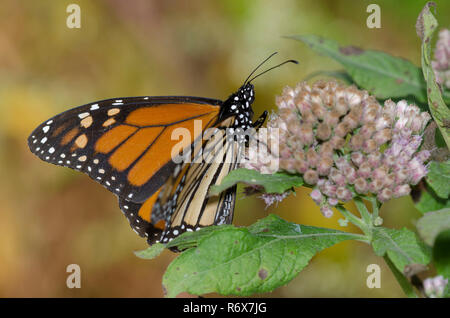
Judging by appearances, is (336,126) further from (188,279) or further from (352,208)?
(352,208)

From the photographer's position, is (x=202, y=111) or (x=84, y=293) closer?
(x=202, y=111)

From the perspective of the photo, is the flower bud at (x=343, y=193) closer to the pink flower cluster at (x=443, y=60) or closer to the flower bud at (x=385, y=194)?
the flower bud at (x=385, y=194)

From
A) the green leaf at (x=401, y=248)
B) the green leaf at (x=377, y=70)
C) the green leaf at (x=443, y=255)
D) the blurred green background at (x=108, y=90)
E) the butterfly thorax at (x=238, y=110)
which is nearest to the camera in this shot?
the green leaf at (x=401, y=248)

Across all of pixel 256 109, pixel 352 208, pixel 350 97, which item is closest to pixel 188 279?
pixel 350 97

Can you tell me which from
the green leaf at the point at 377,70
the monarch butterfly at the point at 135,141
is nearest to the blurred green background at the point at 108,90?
the green leaf at the point at 377,70

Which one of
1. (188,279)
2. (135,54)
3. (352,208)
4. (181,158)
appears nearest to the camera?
(188,279)

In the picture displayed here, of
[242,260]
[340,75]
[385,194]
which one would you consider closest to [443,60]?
[340,75]

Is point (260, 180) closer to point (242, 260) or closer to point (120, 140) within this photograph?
point (242, 260)
